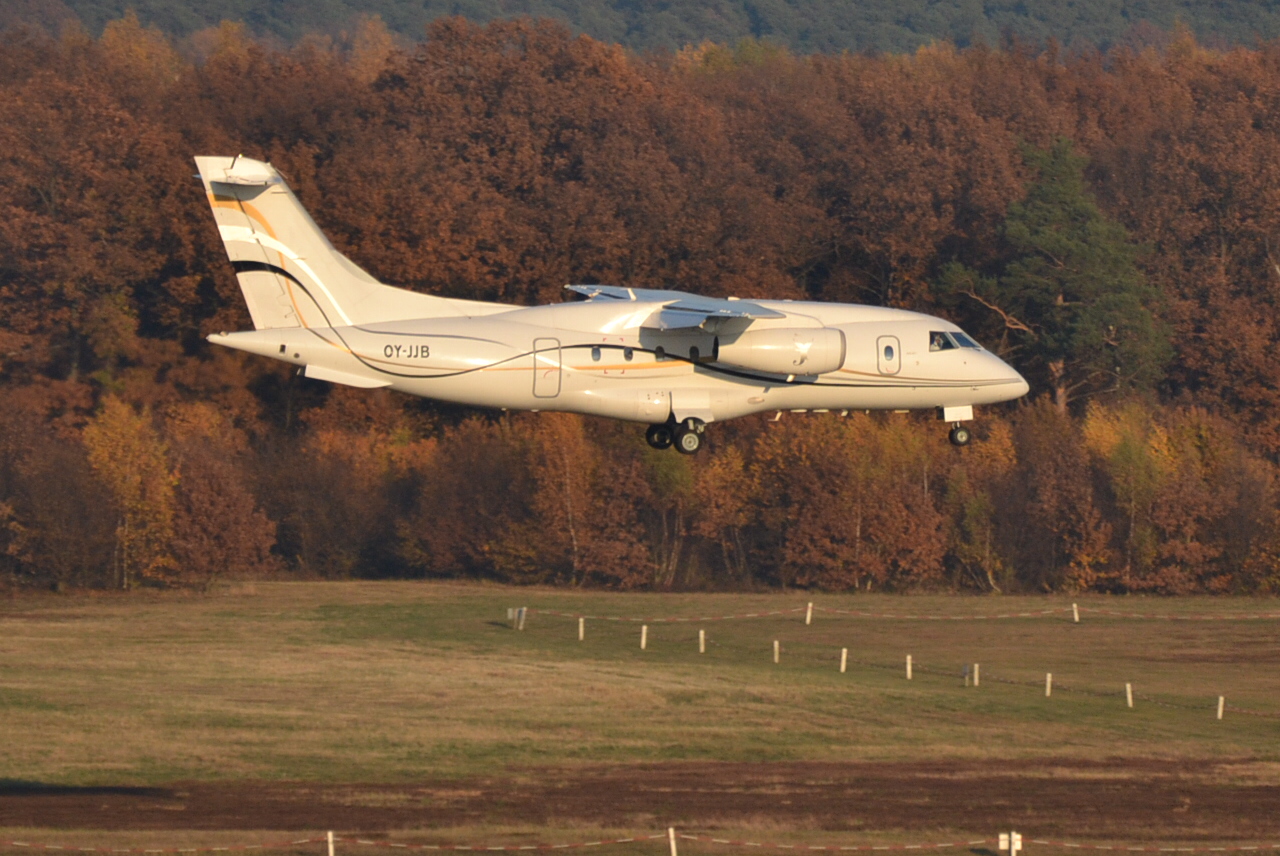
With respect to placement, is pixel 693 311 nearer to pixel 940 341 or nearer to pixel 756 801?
pixel 940 341

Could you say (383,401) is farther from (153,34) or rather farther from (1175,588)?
(153,34)

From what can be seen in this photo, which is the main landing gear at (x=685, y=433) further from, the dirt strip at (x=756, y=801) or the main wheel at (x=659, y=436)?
the dirt strip at (x=756, y=801)

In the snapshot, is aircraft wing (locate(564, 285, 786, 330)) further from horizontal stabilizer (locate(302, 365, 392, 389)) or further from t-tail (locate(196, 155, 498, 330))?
horizontal stabilizer (locate(302, 365, 392, 389))

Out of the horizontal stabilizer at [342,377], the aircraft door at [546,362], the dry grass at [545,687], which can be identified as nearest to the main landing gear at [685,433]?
the aircraft door at [546,362]

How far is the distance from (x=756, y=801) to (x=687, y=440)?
7.53 meters

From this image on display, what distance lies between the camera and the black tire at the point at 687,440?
35906mm

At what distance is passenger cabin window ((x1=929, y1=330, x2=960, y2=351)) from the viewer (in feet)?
122

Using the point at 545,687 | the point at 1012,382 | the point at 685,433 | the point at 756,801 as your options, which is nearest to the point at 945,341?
the point at 1012,382

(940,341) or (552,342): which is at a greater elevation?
(940,341)

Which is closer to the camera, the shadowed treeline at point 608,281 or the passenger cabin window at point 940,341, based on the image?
the passenger cabin window at point 940,341

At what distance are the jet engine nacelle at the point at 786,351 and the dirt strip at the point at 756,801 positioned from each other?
7.38m

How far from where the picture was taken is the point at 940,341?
37375 millimetres

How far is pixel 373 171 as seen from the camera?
239ft

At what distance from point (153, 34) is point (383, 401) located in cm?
10642
